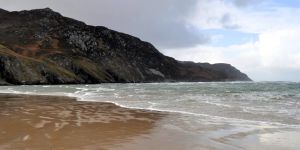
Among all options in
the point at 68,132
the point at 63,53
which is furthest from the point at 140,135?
the point at 63,53

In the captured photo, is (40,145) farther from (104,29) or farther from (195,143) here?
(104,29)

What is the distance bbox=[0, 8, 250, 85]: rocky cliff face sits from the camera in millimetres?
101894

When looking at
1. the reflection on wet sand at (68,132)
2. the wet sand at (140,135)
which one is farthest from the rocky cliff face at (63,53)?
the wet sand at (140,135)

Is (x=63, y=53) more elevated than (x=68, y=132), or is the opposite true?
(x=63, y=53)

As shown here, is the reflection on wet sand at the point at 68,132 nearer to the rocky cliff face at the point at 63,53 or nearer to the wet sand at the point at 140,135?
the wet sand at the point at 140,135

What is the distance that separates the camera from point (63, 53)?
142m

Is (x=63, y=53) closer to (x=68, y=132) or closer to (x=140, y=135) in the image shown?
(x=68, y=132)

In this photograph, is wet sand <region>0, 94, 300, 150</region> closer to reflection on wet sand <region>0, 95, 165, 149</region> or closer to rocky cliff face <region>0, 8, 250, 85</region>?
reflection on wet sand <region>0, 95, 165, 149</region>

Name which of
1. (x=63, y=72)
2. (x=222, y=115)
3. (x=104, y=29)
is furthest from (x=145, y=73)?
(x=222, y=115)

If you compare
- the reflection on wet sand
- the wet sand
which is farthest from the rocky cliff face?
the wet sand

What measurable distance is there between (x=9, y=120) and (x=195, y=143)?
911 centimetres

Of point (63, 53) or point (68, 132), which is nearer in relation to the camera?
point (68, 132)

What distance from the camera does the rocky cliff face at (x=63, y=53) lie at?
334 ft

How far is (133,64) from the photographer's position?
183m
